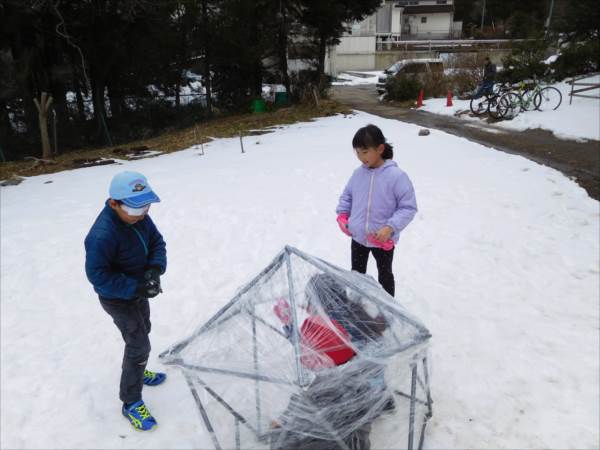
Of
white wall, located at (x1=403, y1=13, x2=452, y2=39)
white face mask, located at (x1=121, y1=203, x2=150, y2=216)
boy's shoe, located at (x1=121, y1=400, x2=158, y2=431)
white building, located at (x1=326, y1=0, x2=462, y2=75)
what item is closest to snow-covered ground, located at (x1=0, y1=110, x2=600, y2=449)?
boy's shoe, located at (x1=121, y1=400, x2=158, y2=431)

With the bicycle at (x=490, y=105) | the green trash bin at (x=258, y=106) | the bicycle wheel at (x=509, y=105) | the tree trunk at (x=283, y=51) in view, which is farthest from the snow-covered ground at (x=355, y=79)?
the bicycle wheel at (x=509, y=105)

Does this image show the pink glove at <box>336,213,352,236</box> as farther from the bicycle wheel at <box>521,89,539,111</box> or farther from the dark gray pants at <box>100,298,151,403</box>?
the bicycle wheel at <box>521,89,539,111</box>

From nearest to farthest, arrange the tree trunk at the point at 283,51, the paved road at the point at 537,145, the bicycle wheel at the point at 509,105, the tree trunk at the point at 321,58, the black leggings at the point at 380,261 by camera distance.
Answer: the black leggings at the point at 380,261, the paved road at the point at 537,145, the bicycle wheel at the point at 509,105, the tree trunk at the point at 283,51, the tree trunk at the point at 321,58

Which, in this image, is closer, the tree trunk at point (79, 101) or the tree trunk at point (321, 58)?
the tree trunk at point (79, 101)

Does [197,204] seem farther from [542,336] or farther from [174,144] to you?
[174,144]

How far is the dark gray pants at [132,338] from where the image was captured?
230 centimetres

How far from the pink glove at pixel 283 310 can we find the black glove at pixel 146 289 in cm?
65

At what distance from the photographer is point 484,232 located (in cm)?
510

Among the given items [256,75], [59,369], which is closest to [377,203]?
[59,369]

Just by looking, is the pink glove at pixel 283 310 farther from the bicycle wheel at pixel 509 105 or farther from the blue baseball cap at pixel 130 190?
the bicycle wheel at pixel 509 105

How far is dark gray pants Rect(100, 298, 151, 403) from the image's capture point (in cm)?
230

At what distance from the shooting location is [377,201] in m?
2.78

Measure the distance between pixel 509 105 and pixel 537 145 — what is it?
3304 mm

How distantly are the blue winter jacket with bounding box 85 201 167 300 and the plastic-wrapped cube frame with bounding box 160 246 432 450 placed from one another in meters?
0.53
